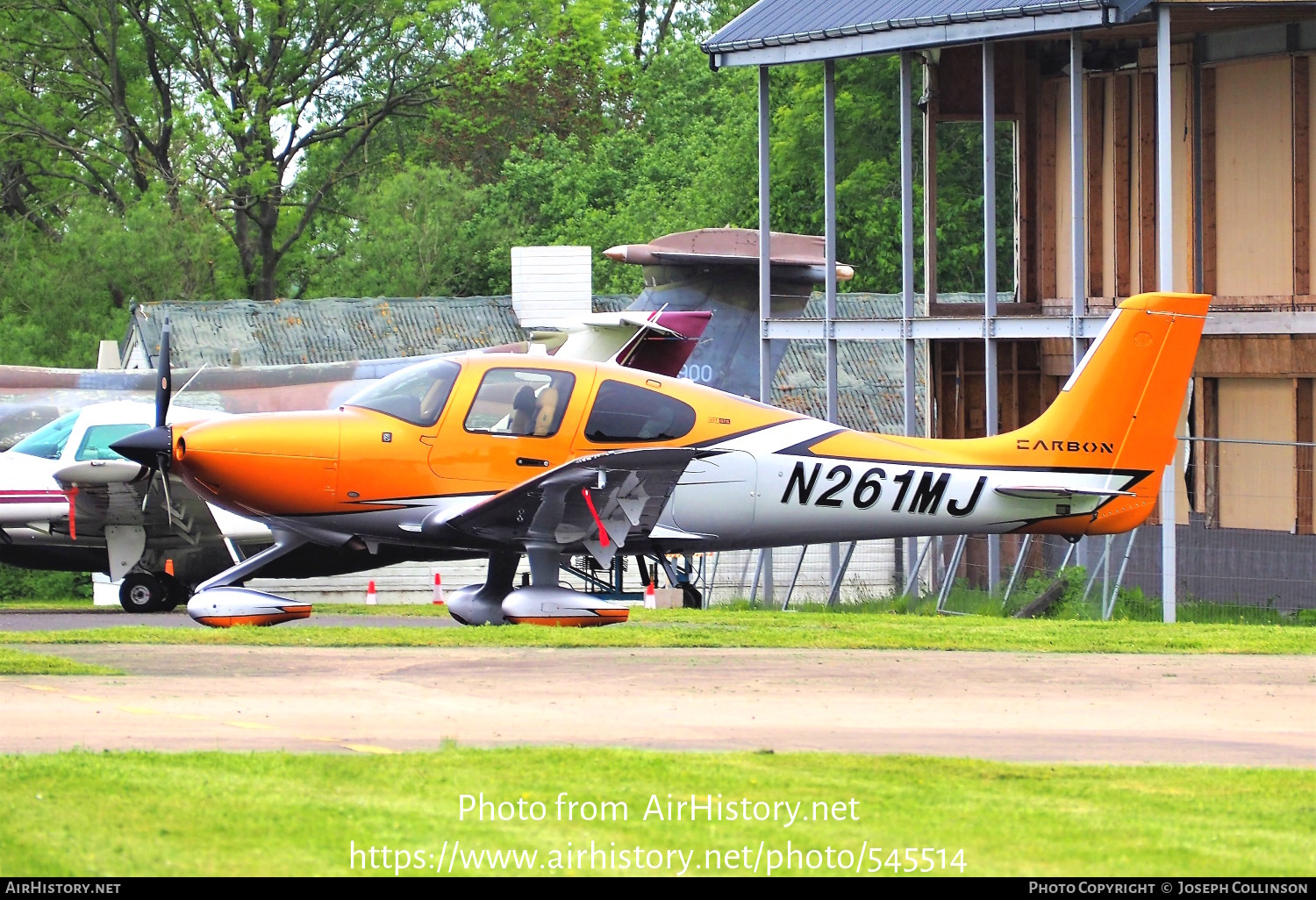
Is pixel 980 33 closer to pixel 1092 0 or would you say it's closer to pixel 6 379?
pixel 1092 0

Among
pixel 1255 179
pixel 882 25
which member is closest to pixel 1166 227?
pixel 1255 179

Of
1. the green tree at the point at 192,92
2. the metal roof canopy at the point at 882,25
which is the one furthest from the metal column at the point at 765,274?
the green tree at the point at 192,92

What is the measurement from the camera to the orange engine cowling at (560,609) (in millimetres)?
14680

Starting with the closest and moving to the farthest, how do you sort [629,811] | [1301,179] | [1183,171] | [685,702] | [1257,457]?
[629,811] < [685,702] < [1301,179] < [1257,457] < [1183,171]

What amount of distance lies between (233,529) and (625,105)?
137ft

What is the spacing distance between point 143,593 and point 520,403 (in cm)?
867

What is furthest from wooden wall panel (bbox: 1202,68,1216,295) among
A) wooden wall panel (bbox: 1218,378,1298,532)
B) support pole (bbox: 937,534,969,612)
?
support pole (bbox: 937,534,969,612)

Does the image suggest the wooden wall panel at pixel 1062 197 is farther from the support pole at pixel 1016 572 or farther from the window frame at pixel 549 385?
the window frame at pixel 549 385

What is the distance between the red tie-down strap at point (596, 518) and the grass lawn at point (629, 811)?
19.7ft

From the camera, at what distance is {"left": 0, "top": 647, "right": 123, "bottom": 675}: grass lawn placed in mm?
11398

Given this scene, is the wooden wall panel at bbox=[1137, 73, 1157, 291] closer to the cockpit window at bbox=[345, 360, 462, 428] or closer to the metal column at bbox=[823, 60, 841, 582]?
the metal column at bbox=[823, 60, 841, 582]

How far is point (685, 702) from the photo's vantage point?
10.2m

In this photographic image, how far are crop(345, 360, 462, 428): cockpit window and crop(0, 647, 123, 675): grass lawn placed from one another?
12.7 ft

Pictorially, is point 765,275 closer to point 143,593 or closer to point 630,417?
point 143,593
